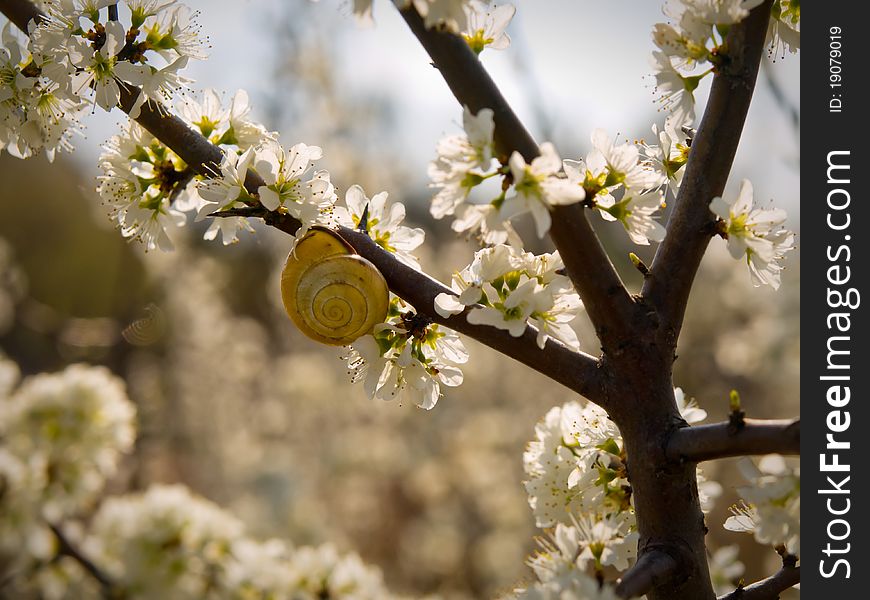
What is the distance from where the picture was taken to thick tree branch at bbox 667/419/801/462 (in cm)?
96

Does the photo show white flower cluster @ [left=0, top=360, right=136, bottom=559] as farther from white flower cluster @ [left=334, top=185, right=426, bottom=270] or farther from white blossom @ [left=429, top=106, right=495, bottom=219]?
white blossom @ [left=429, top=106, right=495, bottom=219]

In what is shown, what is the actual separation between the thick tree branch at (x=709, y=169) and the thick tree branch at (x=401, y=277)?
166mm

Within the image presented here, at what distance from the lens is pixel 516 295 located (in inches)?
44.7

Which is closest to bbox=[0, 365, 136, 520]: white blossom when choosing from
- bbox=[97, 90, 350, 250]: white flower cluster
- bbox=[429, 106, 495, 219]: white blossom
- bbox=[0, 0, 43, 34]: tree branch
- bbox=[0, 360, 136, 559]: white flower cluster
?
bbox=[0, 360, 136, 559]: white flower cluster

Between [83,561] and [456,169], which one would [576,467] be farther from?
[83,561]

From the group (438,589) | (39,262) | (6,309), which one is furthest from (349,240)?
(39,262)

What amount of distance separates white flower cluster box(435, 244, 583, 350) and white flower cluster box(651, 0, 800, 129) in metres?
0.40

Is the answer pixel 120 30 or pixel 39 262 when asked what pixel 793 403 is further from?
pixel 39 262

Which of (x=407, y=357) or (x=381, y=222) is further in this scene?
(x=381, y=222)

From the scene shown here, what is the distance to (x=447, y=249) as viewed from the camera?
30.3 ft

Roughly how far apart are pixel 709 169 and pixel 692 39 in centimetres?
22

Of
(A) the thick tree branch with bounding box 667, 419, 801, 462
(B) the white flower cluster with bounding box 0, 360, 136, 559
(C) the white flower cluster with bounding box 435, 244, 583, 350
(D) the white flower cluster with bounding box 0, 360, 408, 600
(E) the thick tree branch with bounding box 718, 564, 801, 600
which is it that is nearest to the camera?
(A) the thick tree branch with bounding box 667, 419, 801, 462

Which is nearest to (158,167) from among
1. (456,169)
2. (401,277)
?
(401,277)

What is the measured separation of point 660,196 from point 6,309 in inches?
270
